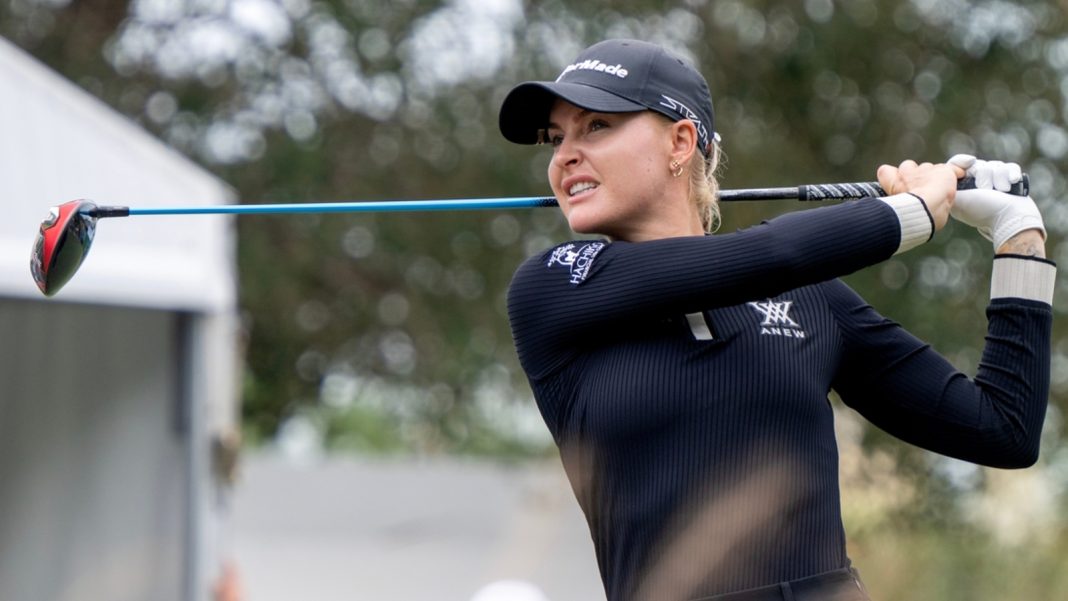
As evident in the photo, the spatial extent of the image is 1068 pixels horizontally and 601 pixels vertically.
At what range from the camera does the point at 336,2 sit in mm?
9570

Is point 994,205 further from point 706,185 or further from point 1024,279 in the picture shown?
point 706,185

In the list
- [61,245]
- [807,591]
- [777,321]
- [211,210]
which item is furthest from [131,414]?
[807,591]

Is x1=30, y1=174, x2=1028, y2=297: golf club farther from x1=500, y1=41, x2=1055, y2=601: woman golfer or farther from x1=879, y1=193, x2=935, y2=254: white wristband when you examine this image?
x1=879, y1=193, x2=935, y2=254: white wristband

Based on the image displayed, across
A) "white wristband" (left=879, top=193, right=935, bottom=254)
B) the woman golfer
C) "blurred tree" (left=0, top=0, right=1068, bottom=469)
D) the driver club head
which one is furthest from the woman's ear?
"blurred tree" (left=0, top=0, right=1068, bottom=469)

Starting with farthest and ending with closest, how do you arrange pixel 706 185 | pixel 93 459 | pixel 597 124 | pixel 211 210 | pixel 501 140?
1. pixel 501 140
2. pixel 93 459
3. pixel 211 210
4. pixel 706 185
5. pixel 597 124

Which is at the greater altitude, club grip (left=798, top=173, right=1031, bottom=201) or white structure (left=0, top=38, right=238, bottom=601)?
club grip (left=798, top=173, right=1031, bottom=201)

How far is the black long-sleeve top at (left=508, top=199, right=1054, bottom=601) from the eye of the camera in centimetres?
191

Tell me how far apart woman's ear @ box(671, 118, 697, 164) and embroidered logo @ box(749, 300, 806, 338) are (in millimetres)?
243

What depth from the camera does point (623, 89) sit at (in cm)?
211

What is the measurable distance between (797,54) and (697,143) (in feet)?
23.4

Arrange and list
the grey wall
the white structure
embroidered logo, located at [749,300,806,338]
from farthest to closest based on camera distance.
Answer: the grey wall
the white structure
embroidered logo, located at [749,300,806,338]

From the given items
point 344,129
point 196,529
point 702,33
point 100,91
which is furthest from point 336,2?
point 196,529

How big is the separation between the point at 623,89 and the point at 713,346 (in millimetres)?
379

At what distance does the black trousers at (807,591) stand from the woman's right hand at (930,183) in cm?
49
